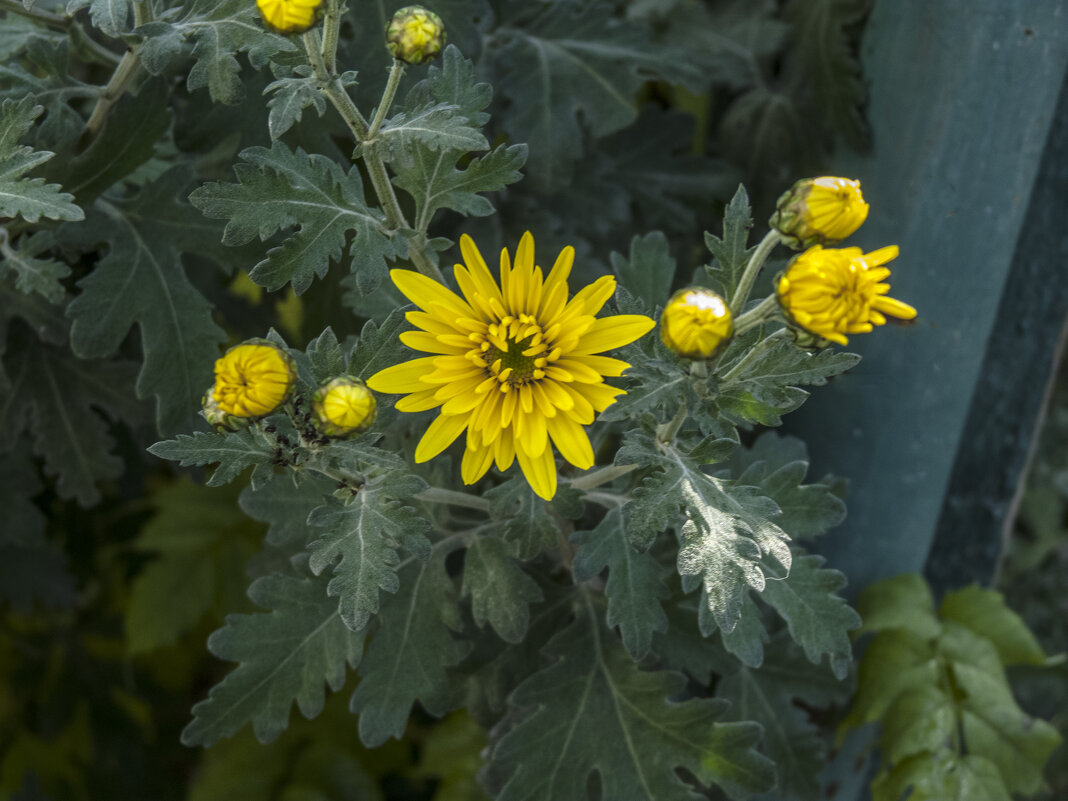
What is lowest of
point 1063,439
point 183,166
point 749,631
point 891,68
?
point 1063,439

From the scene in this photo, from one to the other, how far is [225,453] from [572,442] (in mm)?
276

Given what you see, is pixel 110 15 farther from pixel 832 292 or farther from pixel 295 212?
pixel 832 292

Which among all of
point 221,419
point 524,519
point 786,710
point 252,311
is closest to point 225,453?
point 221,419

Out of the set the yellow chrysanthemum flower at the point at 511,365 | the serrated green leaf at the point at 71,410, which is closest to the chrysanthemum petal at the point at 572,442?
the yellow chrysanthemum flower at the point at 511,365

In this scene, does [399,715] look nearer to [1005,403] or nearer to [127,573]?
[1005,403]

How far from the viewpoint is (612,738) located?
100 cm

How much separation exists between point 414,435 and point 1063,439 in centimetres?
141

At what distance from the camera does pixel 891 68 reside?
1184mm

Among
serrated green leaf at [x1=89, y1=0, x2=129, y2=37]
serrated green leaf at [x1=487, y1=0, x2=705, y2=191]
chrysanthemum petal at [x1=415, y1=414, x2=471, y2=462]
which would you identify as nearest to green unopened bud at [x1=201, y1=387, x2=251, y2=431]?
chrysanthemum petal at [x1=415, y1=414, x2=471, y2=462]

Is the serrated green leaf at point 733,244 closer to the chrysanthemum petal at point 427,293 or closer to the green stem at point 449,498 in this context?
the chrysanthemum petal at point 427,293

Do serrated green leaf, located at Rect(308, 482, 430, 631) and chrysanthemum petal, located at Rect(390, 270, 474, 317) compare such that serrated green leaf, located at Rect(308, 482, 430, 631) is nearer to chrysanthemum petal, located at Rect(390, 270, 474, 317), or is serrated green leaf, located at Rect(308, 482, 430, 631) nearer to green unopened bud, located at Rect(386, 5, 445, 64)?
chrysanthemum petal, located at Rect(390, 270, 474, 317)

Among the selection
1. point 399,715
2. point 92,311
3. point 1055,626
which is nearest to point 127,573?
point 92,311

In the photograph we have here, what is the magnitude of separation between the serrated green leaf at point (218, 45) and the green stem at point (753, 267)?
0.43m

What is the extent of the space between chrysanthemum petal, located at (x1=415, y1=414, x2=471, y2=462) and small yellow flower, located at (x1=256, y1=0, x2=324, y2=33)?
31cm
